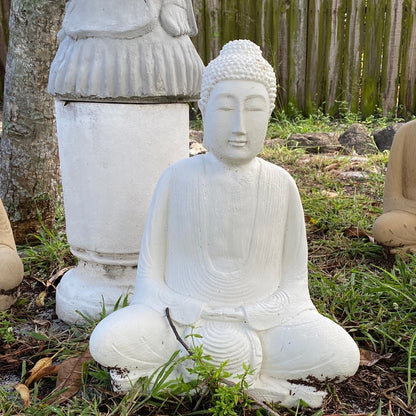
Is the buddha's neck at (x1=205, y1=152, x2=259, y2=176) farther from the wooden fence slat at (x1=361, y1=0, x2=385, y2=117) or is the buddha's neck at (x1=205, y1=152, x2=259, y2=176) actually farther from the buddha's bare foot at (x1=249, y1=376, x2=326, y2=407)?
the wooden fence slat at (x1=361, y1=0, x2=385, y2=117)

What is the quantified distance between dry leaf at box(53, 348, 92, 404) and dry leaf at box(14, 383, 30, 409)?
104 millimetres

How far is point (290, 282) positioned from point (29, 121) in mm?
2379

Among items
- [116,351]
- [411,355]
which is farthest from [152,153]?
[411,355]

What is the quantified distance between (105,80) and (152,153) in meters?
0.41

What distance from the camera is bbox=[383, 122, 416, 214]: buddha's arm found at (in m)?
3.36

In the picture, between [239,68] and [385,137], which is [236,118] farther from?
[385,137]

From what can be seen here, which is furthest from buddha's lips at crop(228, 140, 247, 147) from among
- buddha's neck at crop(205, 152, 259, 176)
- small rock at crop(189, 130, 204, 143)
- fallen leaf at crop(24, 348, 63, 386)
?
small rock at crop(189, 130, 204, 143)

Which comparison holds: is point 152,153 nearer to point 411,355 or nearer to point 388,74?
point 411,355

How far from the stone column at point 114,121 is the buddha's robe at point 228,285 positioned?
0.54m

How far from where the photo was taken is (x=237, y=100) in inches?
80.0

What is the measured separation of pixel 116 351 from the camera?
80.4 inches

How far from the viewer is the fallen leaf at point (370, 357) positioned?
2.40 metres

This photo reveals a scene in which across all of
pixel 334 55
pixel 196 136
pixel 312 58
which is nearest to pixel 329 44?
pixel 334 55

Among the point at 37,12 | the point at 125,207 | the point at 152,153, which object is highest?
the point at 37,12
